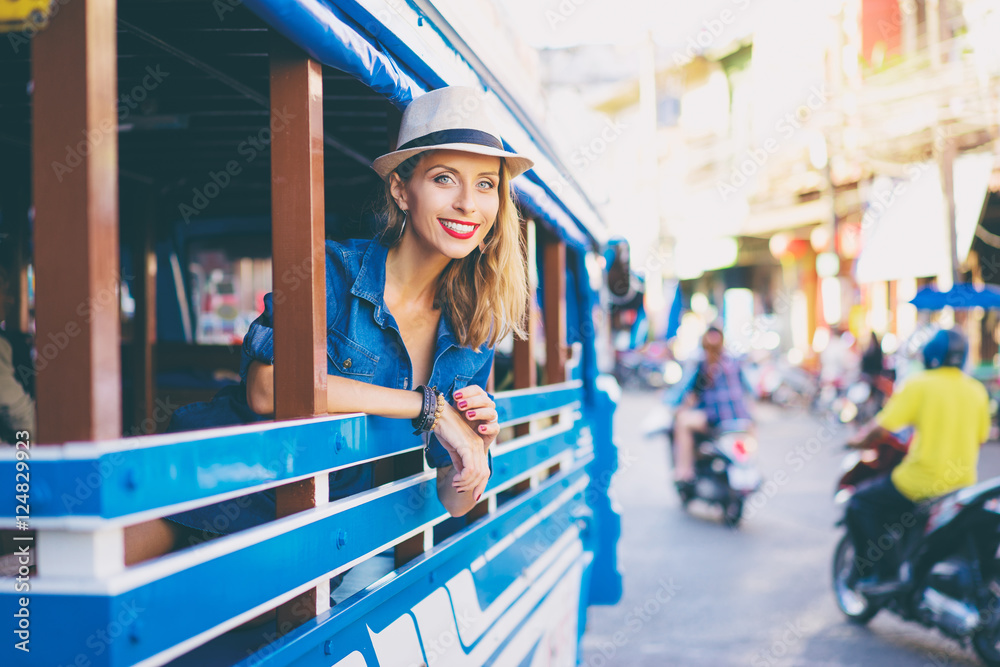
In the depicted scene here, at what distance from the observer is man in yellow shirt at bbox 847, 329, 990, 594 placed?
4117mm

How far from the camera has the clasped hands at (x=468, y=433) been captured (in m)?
1.63

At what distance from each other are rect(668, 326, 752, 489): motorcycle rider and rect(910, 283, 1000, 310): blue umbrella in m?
1.75

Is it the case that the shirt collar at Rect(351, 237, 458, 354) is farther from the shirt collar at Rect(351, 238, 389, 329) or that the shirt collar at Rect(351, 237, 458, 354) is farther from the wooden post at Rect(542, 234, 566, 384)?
the wooden post at Rect(542, 234, 566, 384)

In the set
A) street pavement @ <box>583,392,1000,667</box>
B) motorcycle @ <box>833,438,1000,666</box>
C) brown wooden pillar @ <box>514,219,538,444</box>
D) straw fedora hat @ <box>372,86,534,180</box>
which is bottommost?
street pavement @ <box>583,392,1000,667</box>

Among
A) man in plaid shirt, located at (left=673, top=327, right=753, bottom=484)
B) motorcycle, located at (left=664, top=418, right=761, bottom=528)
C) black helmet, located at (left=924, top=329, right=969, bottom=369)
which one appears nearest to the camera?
black helmet, located at (left=924, top=329, right=969, bottom=369)

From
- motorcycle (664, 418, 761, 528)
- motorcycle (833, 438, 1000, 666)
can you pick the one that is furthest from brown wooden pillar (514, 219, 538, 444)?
motorcycle (664, 418, 761, 528)

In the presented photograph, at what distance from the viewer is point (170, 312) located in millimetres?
4828

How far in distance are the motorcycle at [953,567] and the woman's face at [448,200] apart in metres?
3.24

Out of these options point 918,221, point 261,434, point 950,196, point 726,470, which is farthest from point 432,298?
point 918,221

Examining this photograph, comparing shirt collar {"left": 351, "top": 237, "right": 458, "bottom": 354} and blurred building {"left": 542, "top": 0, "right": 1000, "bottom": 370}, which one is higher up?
blurred building {"left": 542, "top": 0, "right": 1000, "bottom": 370}

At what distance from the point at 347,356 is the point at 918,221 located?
14572mm

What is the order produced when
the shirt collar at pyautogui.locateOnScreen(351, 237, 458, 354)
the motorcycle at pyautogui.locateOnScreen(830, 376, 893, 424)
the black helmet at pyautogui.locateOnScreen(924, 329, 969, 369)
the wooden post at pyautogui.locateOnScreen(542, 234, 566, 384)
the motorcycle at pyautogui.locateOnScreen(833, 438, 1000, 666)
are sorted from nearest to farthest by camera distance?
1. the shirt collar at pyautogui.locateOnScreen(351, 237, 458, 354)
2. the wooden post at pyautogui.locateOnScreen(542, 234, 566, 384)
3. the motorcycle at pyautogui.locateOnScreen(833, 438, 1000, 666)
4. the black helmet at pyautogui.locateOnScreen(924, 329, 969, 369)
5. the motorcycle at pyautogui.locateOnScreen(830, 376, 893, 424)

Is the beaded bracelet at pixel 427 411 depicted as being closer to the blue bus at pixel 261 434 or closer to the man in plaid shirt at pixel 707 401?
the blue bus at pixel 261 434

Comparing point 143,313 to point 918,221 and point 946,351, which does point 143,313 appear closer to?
point 946,351
